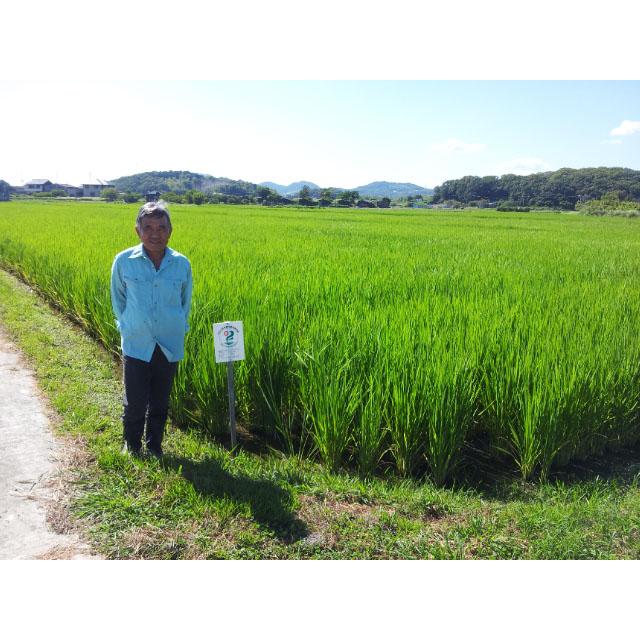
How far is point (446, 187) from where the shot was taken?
276 ft

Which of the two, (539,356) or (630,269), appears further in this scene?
(630,269)

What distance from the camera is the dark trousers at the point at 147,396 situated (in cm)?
296

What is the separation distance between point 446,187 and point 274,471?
87186 mm

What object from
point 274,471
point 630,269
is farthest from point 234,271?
point 630,269

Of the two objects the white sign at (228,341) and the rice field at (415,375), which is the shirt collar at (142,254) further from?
the rice field at (415,375)

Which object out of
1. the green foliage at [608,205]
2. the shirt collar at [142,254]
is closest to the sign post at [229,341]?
the shirt collar at [142,254]

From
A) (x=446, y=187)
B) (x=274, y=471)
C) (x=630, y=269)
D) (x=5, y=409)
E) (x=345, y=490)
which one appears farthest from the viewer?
(x=446, y=187)

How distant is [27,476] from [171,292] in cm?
129

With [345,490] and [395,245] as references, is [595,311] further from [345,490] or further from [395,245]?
[395,245]

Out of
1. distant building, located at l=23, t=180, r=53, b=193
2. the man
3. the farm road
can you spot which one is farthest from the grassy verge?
distant building, located at l=23, t=180, r=53, b=193

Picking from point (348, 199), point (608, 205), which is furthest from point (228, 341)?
point (348, 199)

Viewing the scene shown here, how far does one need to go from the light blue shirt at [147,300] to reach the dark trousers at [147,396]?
0.26 feet

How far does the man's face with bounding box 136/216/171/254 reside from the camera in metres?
2.72

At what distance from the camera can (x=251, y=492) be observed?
2.63m
